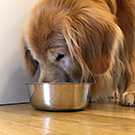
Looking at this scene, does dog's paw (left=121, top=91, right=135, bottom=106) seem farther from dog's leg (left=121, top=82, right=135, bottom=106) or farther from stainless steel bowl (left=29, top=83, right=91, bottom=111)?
stainless steel bowl (left=29, top=83, right=91, bottom=111)

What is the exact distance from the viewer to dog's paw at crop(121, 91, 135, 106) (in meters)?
1.73

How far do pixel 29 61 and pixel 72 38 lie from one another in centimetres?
31

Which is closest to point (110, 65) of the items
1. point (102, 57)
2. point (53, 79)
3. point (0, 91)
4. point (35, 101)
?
point (102, 57)

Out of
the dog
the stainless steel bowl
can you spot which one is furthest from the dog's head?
the stainless steel bowl

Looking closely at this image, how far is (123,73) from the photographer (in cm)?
193

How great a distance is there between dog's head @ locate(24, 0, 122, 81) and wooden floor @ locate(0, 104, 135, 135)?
0.67ft

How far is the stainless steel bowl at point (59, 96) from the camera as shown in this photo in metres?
1.47

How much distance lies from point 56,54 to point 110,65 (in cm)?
25

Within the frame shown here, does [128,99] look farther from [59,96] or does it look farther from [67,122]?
[67,122]

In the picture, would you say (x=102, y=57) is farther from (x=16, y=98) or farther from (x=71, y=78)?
(x=16, y=98)

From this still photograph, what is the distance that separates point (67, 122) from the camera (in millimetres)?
1233

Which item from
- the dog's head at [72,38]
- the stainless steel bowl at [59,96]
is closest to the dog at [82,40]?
the dog's head at [72,38]

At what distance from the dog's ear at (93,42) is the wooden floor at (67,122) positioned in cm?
20

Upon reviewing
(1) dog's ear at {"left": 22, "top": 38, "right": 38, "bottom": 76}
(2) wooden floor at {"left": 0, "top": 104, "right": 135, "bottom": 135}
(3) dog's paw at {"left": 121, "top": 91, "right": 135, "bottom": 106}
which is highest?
(1) dog's ear at {"left": 22, "top": 38, "right": 38, "bottom": 76}
